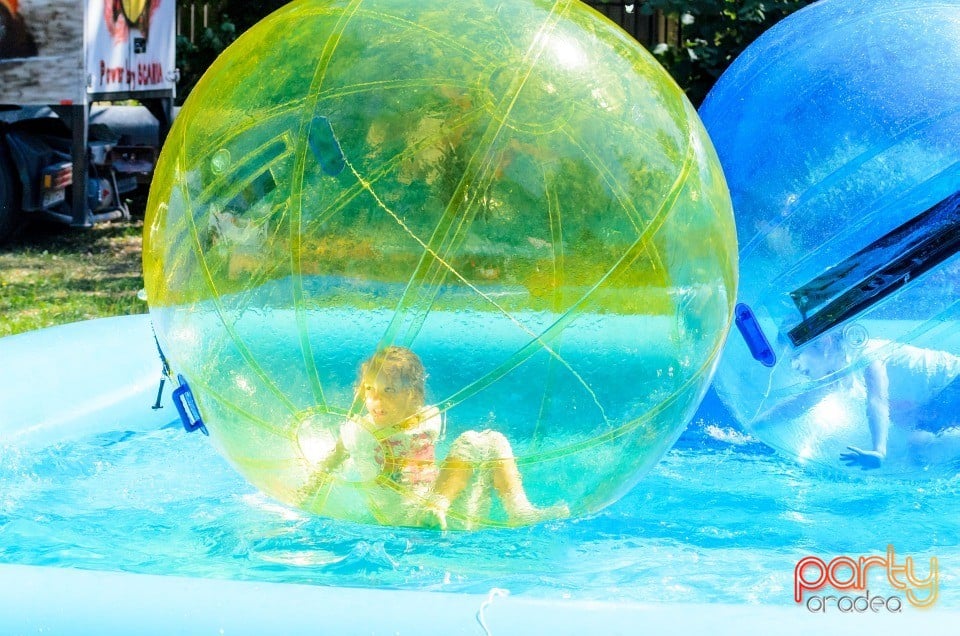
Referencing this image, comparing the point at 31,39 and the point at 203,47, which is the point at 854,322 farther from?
the point at 203,47

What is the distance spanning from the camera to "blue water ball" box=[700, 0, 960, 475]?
3.46m

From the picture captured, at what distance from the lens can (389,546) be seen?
3215 millimetres

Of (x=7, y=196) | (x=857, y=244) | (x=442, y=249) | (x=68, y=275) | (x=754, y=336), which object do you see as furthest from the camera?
(x=7, y=196)

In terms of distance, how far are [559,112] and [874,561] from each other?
1386 mm

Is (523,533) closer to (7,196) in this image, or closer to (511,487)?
(511,487)

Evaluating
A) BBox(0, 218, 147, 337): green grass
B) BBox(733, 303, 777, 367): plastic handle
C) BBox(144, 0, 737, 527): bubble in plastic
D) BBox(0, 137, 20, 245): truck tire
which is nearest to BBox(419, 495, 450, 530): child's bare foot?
BBox(144, 0, 737, 527): bubble in plastic

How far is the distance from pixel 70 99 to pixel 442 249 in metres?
6.55

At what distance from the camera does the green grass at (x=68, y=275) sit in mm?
6984

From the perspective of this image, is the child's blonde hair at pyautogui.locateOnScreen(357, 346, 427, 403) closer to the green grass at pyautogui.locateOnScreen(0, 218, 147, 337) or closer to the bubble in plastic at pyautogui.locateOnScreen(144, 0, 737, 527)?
the bubble in plastic at pyautogui.locateOnScreen(144, 0, 737, 527)

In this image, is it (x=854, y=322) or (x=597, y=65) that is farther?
(x=854, y=322)

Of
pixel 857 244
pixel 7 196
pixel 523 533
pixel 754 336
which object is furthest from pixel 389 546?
pixel 7 196

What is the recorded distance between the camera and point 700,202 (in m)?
3.04

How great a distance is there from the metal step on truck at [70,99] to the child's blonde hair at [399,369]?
20.8 ft

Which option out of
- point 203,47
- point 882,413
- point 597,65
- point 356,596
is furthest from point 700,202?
point 203,47
